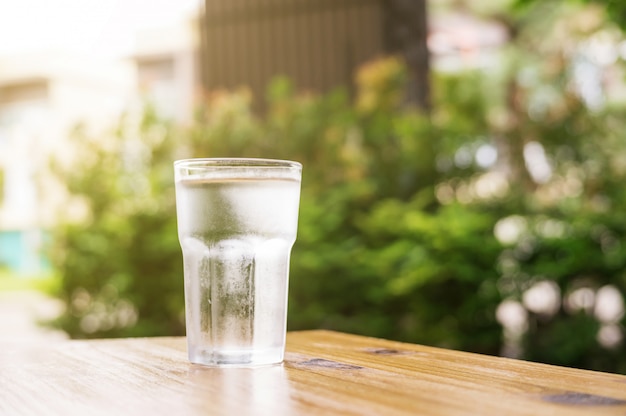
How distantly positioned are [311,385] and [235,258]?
18 cm

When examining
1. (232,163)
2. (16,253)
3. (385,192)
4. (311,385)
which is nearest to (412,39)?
(385,192)

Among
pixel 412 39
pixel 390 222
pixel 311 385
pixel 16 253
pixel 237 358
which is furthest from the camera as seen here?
pixel 16 253

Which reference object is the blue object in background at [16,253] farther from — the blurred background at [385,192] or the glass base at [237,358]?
the glass base at [237,358]

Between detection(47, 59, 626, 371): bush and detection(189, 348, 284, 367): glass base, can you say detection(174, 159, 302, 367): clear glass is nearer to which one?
detection(189, 348, 284, 367): glass base

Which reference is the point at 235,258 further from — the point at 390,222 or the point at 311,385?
the point at 390,222

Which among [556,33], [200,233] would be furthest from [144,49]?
[200,233]

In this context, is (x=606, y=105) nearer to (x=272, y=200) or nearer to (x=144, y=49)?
(x=272, y=200)

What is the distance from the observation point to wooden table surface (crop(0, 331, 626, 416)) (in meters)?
0.61

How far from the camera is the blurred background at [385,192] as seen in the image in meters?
3.96

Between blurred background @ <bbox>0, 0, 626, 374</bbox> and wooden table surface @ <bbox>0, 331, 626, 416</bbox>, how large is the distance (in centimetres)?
211

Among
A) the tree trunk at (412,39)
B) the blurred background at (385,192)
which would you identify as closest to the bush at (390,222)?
the blurred background at (385,192)

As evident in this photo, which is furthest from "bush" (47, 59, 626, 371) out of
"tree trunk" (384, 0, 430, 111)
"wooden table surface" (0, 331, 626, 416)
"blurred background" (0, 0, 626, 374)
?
"wooden table surface" (0, 331, 626, 416)

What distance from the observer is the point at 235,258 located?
84 cm

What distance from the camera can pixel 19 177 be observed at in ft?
72.3
